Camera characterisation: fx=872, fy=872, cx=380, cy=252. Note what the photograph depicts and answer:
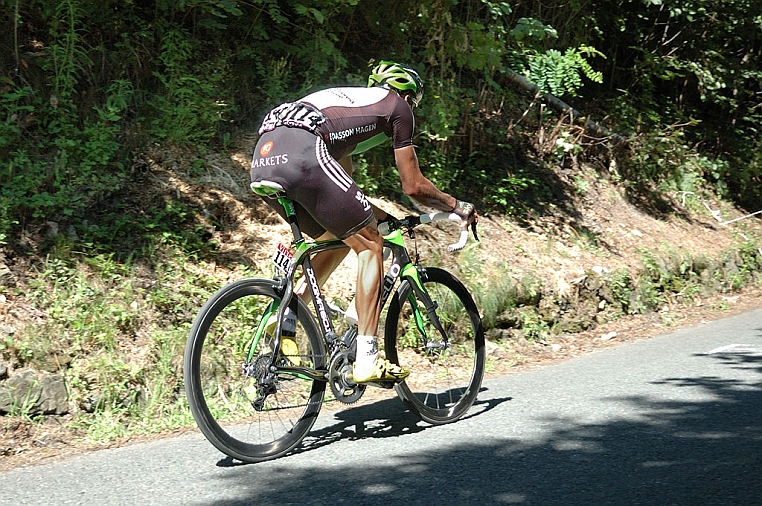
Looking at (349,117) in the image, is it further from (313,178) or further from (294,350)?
(294,350)

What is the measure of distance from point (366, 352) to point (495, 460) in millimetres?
934

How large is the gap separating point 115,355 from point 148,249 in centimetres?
123

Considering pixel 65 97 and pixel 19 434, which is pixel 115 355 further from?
pixel 65 97

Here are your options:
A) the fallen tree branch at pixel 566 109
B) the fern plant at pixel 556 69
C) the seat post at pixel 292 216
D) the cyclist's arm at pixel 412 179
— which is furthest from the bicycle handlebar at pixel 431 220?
the fallen tree branch at pixel 566 109

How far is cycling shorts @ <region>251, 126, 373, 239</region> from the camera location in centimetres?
474

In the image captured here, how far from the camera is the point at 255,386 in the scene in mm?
5012

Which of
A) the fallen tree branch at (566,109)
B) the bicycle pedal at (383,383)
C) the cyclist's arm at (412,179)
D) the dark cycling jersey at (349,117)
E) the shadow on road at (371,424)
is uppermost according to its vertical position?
the fallen tree branch at (566,109)

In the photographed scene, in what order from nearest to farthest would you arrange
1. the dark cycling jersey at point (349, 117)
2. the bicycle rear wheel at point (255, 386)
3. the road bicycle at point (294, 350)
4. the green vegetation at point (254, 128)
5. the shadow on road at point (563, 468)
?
the shadow on road at point (563, 468)
the bicycle rear wheel at point (255, 386)
the road bicycle at point (294, 350)
the dark cycling jersey at point (349, 117)
the green vegetation at point (254, 128)

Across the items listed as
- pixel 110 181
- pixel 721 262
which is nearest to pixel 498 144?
pixel 721 262

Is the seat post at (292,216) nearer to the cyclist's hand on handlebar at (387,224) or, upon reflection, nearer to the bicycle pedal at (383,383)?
the cyclist's hand on handlebar at (387,224)

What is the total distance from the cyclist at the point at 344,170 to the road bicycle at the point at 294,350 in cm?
12

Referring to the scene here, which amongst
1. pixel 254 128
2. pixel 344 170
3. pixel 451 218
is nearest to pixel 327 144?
pixel 344 170

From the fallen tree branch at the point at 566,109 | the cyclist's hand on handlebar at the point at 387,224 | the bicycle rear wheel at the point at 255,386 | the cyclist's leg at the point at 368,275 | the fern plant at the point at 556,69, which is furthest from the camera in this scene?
the fallen tree branch at the point at 566,109

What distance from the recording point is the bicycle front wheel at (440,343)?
541 centimetres
